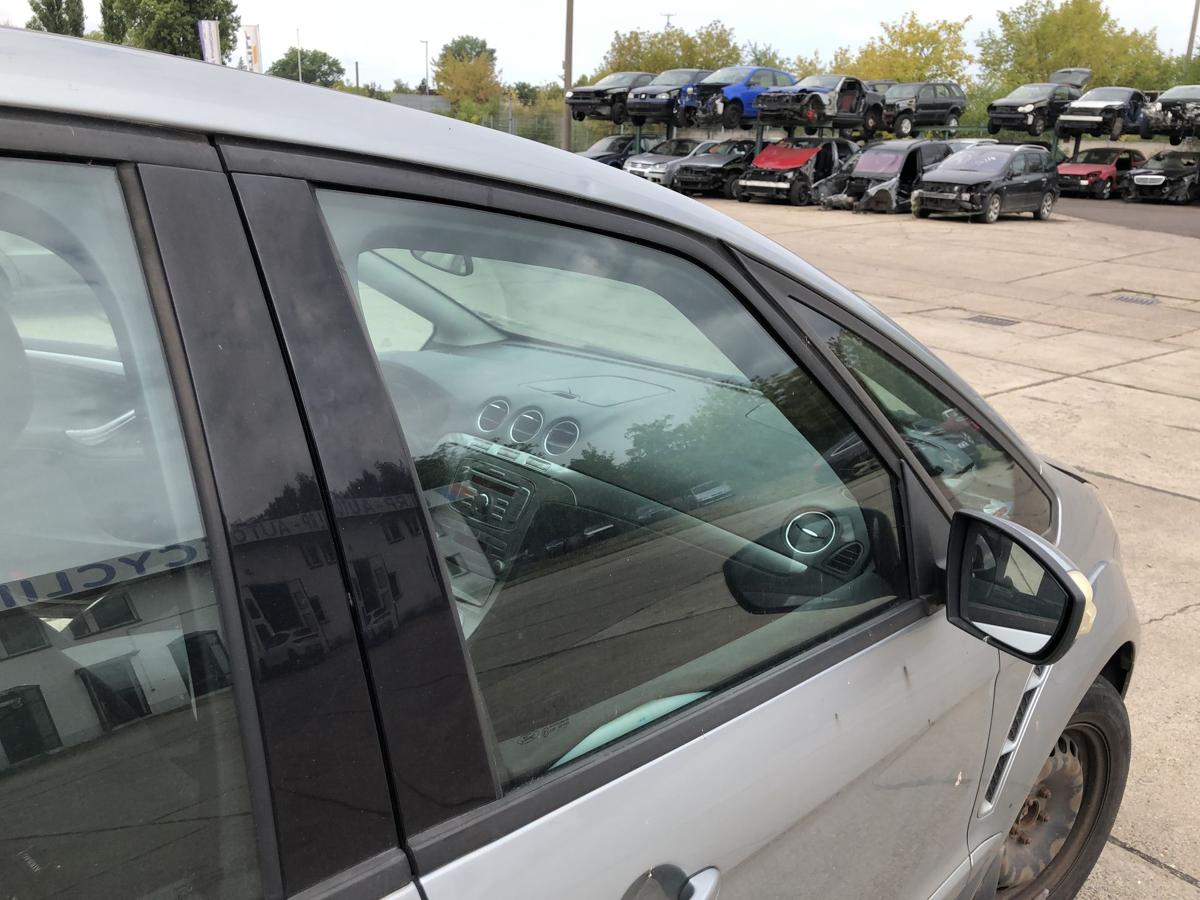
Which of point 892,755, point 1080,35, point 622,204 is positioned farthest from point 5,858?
point 1080,35

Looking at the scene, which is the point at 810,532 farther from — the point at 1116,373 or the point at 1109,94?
the point at 1109,94

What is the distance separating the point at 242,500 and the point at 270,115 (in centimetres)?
39

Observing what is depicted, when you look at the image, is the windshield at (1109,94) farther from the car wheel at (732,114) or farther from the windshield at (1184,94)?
the car wheel at (732,114)

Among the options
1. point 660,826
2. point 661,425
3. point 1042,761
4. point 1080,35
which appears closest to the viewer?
point 660,826

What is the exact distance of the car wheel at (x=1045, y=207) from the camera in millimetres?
23062

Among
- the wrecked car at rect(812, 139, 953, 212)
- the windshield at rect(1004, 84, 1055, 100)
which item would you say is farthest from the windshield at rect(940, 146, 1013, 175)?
the windshield at rect(1004, 84, 1055, 100)

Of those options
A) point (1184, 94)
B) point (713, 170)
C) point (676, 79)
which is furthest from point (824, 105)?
point (1184, 94)

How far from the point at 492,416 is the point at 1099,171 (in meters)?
31.0

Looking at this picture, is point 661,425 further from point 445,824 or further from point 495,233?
point 445,824

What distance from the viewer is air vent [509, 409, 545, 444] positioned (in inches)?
59.0

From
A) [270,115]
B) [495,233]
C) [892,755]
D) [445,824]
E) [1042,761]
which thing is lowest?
[1042,761]

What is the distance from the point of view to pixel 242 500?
95cm

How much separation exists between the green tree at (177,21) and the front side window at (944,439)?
15487mm

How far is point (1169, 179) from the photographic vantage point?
26750 millimetres
